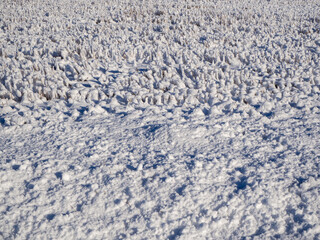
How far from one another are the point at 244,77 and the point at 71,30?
17.7 ft

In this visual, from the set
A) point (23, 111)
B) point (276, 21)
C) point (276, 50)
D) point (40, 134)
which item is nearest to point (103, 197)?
point (40, 134)

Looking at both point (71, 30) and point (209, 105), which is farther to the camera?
point (71, 30)

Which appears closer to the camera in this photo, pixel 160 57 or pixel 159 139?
pixel 159 139

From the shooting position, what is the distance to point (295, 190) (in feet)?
8.09

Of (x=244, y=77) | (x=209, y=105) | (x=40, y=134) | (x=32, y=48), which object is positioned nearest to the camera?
(x=40, y=134)

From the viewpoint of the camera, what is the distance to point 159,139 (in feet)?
10.5

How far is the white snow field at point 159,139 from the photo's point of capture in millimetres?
2215

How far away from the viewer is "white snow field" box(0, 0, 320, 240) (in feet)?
7.27

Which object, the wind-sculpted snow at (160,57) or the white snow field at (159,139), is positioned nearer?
the white snow field at (159,139)

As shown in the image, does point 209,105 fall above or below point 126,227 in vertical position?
above

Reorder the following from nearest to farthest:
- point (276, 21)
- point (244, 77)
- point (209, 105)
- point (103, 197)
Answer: point (103, 197)
point (209, 105)
point (244, 77)
point (276, 21)

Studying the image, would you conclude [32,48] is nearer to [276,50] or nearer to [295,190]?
[276,50]

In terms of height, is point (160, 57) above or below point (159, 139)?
above

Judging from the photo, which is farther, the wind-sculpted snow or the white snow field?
the wind-sculpted snow
